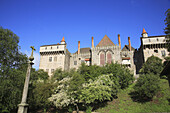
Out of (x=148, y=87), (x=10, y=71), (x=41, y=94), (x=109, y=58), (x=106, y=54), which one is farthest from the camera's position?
(x=106, y=54)

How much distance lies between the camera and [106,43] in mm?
47125

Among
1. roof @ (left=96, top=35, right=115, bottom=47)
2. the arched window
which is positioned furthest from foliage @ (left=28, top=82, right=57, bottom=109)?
roof @ (left=96, top=35, right=115, bottom=47)

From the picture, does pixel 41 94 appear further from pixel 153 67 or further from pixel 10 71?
pixel 153 67

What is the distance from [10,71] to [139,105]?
19191 millimetres

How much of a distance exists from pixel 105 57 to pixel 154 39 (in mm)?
16164

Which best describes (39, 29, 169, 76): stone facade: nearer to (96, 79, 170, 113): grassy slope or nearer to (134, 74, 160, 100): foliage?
(134, 74, 160, 100): foliage

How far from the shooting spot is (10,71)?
51.4ft

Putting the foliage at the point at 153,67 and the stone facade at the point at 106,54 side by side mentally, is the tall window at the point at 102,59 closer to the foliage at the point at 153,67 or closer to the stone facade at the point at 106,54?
the stone facade at the point at 106,54

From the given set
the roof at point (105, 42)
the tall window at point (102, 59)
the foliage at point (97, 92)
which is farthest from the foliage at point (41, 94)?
the roof at point (105, 42)

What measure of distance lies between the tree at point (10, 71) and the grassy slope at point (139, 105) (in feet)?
42.8

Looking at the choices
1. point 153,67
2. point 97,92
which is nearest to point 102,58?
point 153,67

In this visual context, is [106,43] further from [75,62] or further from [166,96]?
[166,96]

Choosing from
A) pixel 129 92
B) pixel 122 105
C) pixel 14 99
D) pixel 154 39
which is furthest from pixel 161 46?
pixel 14 99

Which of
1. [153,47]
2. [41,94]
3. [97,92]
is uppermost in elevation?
[153,47]
